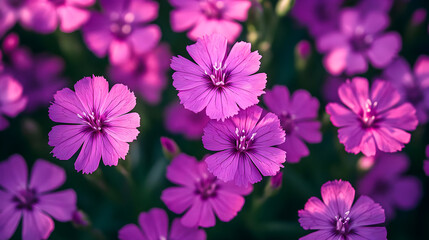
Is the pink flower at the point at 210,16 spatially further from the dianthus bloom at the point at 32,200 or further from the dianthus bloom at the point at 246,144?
the dianthus bloom at the point at 32,200

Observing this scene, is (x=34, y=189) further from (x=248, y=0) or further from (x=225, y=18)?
(x=248, y=0)

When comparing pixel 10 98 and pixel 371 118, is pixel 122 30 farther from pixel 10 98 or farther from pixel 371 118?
pixel 371 118

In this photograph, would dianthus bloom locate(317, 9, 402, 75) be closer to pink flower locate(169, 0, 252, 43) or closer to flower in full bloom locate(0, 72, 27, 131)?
pink flower locate(169, 0, 252, 43)

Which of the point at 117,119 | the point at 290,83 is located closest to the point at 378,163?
the point at 290,83

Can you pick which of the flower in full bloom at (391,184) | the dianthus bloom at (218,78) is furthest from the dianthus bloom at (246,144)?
the flower in full bloom at (391,184)

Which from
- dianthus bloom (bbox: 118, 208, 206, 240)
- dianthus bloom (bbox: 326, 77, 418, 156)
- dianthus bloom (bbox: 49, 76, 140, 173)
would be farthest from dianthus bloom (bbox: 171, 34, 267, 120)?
dianthus bloom (bbox: 118, 208, 206, 240)

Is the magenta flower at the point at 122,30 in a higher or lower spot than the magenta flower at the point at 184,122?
higher

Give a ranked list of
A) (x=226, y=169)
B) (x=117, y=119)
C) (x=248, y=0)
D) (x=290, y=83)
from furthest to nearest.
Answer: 1. (x=290, y=83)
2. (x=248, y=0)
3. (x=117, y=119)
4. (x=226, y=169)

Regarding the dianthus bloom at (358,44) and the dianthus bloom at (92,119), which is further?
the dianthus bloom at (358,44)
